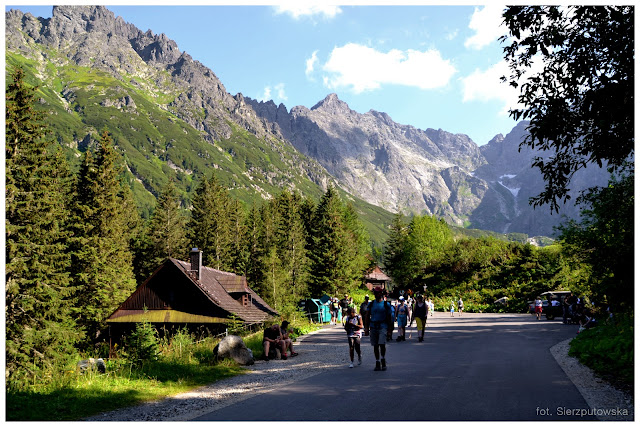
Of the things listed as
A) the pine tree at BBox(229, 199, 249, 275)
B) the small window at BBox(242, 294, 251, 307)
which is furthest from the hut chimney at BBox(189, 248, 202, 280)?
the pine tree at BBox(229, 199, 249, 275)

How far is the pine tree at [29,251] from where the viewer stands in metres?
20.9

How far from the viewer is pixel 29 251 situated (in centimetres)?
2219

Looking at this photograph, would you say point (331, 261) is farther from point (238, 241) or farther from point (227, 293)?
point (227, 293)

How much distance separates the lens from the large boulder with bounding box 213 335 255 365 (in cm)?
1446

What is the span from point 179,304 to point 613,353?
30201 millimetres

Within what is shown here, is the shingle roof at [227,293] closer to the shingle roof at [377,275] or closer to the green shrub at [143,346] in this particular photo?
the green shrub at [143,346]

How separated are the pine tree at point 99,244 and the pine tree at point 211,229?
15128 millimetres

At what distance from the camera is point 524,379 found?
10383 mm

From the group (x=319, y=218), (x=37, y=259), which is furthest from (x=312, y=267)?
(x=37, y=259)

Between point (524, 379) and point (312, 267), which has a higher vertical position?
point (312, 267)

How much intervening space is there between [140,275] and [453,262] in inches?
1792

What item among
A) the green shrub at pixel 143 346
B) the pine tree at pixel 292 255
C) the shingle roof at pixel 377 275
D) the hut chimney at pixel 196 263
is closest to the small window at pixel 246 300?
the pine tree at pixel 292 255

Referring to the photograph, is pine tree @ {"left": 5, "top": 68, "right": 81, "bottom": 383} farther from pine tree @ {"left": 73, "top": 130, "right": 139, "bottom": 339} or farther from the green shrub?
pine tree @ {"left": 73, "top": 130, "right": 139, "bottom": 339}

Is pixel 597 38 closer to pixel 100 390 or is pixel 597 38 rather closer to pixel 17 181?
pixel 100 390
